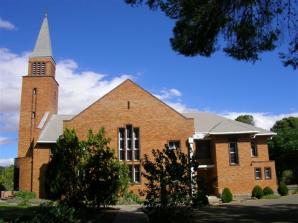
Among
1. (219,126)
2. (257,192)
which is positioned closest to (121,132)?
(219,126)

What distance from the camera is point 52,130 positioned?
40.8m

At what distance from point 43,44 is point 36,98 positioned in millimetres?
7380

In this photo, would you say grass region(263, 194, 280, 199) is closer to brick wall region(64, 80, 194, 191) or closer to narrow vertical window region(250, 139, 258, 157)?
narrow vertical window region(250, 139, 258, 157)

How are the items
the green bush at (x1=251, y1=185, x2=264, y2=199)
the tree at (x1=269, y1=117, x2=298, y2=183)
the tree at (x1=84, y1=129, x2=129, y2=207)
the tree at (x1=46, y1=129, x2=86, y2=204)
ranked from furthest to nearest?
the tree at (x1=269, y1=117, x2=298, y2=183)
the green bush at (x1=251, y1=185, x2=264, y2=199)
the tree at (x1=46, y1=129, x2=86, y2=204)
the tree at (x1=84, y1=129, x2=129, y2=207)

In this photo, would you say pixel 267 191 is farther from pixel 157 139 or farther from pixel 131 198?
pixel 131 198

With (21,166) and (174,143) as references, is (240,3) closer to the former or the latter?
(174,143)

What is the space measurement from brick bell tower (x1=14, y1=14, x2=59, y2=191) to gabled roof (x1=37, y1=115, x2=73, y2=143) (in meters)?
0.55

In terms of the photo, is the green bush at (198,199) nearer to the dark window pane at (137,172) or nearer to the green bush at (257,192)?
the green bush at (257,192)

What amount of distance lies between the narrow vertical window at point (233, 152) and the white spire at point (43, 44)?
23.0 m

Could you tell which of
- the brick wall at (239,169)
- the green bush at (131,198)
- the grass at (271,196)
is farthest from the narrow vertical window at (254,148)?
the green bush at (131,198)

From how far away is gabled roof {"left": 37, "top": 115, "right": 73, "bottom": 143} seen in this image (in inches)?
1526

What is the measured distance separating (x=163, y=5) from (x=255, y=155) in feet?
90.7

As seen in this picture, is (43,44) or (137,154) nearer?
(137,154)

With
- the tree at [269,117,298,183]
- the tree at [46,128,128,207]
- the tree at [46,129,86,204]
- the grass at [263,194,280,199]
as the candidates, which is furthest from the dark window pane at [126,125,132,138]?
the tree at [269,117,298,183]
